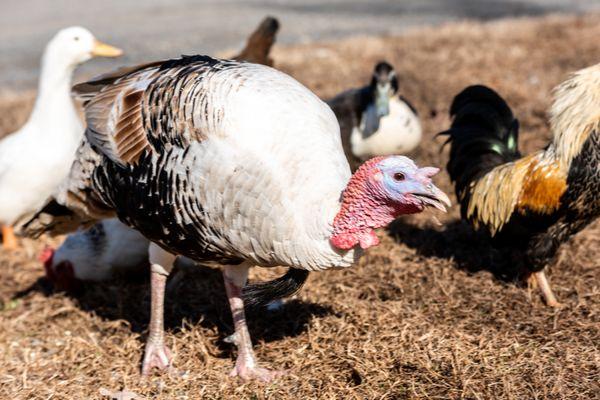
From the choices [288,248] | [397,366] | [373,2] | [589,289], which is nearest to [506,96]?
[589,289]

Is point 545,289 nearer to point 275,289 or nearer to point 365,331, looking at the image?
point 365,331

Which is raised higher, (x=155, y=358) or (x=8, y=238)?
(x=155, y=358)

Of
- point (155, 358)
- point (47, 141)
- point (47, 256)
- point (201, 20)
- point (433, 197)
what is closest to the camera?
point (433, 197)

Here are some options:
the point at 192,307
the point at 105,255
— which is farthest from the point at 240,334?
the point at 105,255

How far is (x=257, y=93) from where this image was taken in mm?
3551

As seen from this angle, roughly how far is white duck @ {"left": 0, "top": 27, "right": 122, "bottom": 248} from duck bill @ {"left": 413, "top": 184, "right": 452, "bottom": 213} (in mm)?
3523

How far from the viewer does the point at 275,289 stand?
3.95 meters

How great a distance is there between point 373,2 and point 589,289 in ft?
41.9

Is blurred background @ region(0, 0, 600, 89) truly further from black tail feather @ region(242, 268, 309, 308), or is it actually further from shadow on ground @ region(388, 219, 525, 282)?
black tail feather @ region(242, 268, 309, 308)

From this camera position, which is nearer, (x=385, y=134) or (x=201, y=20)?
(x=385, y=134)

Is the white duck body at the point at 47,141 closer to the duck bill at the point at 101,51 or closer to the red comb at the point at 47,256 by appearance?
the duck bill at the point at 101,51

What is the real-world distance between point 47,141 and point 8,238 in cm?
97

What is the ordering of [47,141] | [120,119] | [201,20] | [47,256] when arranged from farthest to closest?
1. [201,20]
2. [47,141]
3. [47,256]
4. [120,119]

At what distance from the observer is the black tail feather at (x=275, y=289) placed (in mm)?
3906
